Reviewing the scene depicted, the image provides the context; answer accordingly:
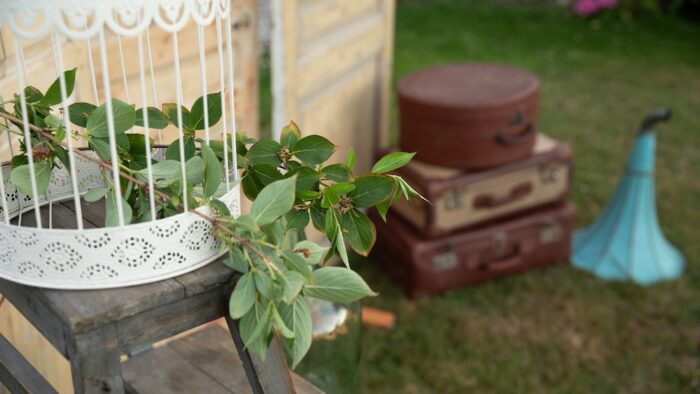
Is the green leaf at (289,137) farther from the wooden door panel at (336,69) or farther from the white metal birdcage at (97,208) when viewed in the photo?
the wooden door panel at (336,69)

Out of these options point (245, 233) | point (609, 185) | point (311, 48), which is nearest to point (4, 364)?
point (245, 233)

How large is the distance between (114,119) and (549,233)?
2883 millimetres

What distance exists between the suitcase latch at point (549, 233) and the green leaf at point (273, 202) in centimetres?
277

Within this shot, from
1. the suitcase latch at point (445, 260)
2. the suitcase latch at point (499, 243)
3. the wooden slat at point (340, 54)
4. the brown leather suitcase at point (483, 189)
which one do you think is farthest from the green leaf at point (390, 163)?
the suitcase latch at point (499, 243)

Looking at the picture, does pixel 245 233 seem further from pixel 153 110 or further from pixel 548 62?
pixel 548 62

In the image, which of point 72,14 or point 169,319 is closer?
point 72,14

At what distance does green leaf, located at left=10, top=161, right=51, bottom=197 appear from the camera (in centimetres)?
109

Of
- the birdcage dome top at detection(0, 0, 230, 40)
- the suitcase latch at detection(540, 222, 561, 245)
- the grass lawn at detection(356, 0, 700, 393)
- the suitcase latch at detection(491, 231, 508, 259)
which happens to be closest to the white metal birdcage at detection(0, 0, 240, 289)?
the birdcage dome top at detection(0, 0, 230, 40)

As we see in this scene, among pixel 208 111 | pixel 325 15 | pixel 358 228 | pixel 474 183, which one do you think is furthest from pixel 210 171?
pixel 474 183

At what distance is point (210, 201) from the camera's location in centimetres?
113

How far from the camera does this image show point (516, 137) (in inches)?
134

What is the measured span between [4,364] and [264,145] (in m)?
0.62

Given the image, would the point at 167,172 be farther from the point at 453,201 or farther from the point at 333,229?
the point at 453,201

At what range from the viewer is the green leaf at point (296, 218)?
3.88ft
